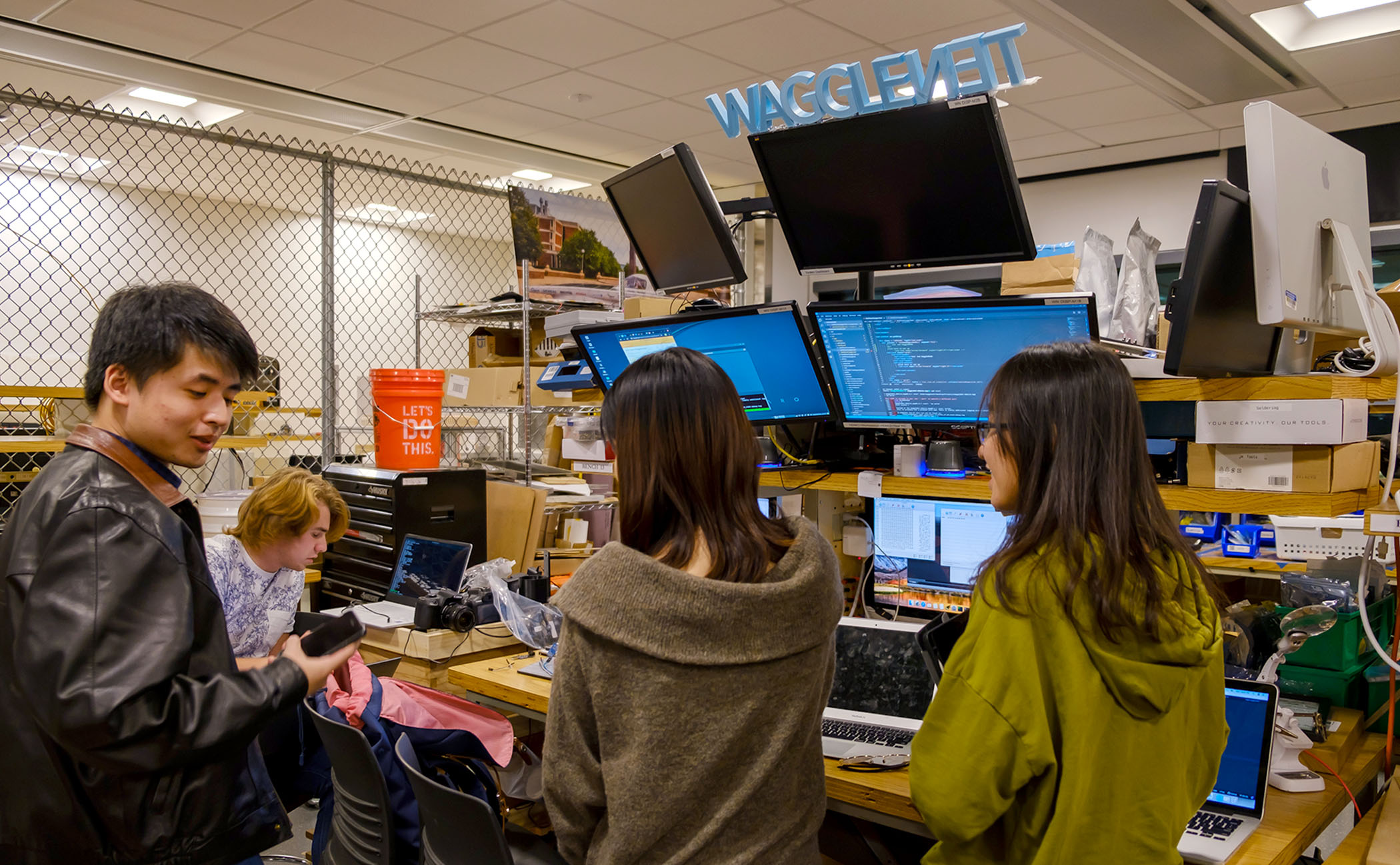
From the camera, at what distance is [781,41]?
16.0 feet

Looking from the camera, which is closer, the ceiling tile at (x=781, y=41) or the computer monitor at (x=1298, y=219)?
the computer monitor at (x=1298, y=219)

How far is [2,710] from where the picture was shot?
136 centimetres

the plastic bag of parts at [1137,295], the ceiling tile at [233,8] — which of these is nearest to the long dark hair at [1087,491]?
the plastic bag of parts at [1137,295]

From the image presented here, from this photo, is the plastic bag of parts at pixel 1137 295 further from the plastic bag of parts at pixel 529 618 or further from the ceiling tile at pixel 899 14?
the ceiling tile at pixel 899 14

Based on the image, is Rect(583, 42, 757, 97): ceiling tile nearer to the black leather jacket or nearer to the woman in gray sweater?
the woman in gray sweater

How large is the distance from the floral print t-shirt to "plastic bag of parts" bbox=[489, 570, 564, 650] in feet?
1.97

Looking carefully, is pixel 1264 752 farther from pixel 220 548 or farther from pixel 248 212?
pixel 248 212

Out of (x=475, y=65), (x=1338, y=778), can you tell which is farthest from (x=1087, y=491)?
(x=475, y=65)

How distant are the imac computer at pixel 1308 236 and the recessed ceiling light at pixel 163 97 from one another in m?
5.85

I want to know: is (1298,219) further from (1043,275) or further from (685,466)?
(685,466)

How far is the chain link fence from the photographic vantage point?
6387 mm

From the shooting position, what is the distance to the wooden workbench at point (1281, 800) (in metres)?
1.61

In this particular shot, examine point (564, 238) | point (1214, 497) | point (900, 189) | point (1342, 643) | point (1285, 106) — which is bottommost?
point (1342, 643)

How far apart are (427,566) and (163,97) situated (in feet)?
14.2
